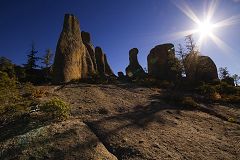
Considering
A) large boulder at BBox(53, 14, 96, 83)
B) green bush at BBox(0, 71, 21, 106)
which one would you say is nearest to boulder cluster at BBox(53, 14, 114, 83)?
large boulder at BBox(53, 14, 96, 83)

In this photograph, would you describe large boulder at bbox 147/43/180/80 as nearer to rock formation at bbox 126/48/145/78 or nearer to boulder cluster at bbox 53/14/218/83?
boulder cluster at bbox 53/14/218/83

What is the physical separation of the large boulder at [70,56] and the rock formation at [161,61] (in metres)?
13.7

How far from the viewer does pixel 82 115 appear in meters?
15.0

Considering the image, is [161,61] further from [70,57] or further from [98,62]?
[70,57]

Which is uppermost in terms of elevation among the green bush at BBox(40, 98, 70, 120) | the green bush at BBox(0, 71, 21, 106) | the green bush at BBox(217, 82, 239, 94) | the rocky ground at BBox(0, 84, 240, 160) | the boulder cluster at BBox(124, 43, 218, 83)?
the boulder cluster at BBox(124, 43, 218, 83)

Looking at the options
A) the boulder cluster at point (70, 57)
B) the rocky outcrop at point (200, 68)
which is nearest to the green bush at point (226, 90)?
the rocky outcrop at point (200, 68)

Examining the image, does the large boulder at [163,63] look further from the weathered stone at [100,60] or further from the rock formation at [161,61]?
the weathered stone at [100,60]

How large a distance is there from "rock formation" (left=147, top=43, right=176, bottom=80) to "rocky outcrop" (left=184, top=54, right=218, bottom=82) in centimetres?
279

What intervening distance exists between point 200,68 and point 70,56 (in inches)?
918

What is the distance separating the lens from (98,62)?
5109 cm

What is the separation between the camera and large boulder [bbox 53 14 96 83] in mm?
26531

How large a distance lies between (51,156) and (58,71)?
705 inches

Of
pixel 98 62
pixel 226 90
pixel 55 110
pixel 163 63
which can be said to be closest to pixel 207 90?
pixel 226 90

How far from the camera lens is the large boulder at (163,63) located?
142 feet
